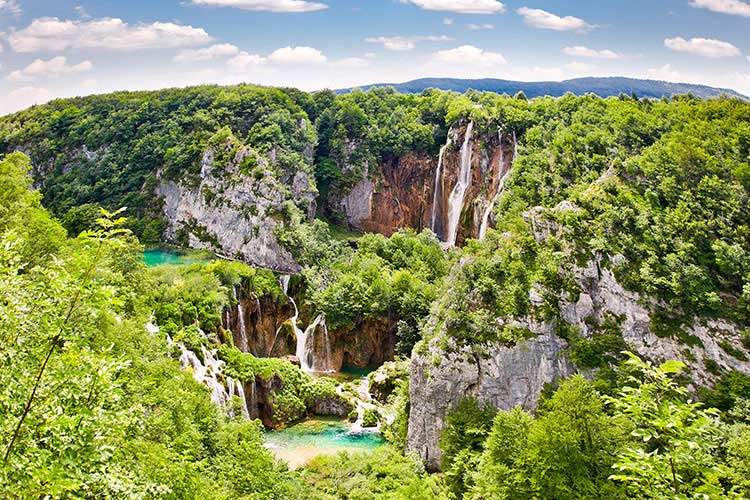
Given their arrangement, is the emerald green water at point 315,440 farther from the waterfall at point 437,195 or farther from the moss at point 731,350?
the waterfall at point 437,195

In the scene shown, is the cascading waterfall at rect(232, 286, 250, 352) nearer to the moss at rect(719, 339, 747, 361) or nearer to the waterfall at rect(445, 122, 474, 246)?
the waterfall at rect(445, 122, 474, 246)

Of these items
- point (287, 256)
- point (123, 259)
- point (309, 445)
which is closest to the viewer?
point (123, 259)

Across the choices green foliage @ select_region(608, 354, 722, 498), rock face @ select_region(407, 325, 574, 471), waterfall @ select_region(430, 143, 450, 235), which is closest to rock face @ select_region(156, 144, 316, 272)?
waterfall @ select_region(430, 143, 450, 235)

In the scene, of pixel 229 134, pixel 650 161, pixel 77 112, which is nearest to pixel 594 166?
pixel 650 161

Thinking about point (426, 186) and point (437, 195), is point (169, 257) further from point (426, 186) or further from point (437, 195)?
point (426, 186)

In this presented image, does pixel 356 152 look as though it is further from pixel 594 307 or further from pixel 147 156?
pixel 594 307
